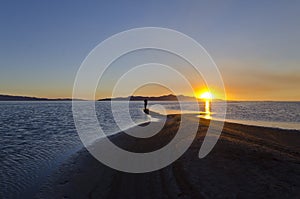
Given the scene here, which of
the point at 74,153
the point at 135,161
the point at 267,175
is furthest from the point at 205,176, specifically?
the point at 74,153

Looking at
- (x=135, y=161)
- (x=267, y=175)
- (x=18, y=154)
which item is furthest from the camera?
(x=18, y=154)

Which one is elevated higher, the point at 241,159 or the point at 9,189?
the point at 241,159

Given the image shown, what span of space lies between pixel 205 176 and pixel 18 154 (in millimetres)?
12327

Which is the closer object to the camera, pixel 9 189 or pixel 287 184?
pixel 287 184

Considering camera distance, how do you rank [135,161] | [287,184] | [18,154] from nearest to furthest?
[287,184], [135,161], [18,154]

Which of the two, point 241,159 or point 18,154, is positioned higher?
point 241,159

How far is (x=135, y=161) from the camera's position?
1346cm

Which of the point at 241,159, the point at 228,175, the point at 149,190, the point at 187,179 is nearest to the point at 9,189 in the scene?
the point at 149,190

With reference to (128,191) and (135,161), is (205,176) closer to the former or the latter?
(128,191)

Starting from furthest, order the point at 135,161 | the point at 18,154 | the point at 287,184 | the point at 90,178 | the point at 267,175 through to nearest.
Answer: the point at 18,154 < the point at 135,161 < the point at 90,178 < the point at 267,175 < the point at 287,184

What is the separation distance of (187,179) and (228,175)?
1.64 m

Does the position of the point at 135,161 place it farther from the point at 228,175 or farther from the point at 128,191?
the point at 228,175

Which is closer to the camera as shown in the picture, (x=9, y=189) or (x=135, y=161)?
(x=9, y=189)

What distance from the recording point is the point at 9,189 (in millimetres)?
10109
